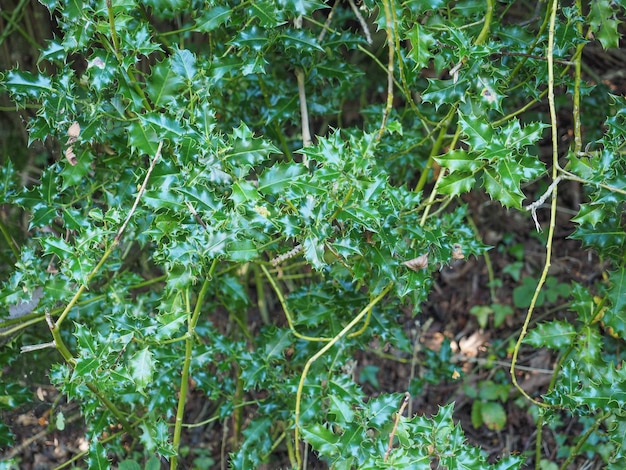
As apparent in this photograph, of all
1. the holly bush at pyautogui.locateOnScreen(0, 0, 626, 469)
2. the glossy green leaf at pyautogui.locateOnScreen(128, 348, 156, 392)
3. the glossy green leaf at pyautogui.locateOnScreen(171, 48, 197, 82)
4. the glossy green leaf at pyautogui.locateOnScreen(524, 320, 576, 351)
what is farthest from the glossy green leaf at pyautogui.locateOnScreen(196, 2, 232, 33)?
the glossy green leaf at pyautogui.locateOnScreen(524, 320, 576, 351)

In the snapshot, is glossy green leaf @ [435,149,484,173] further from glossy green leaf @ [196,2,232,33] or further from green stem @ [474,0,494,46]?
glossy green leaf @ [196,2,232,33]

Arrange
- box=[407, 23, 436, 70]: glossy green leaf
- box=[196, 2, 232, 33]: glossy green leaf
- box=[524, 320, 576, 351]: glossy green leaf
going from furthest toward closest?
1. box=[524, 320, 576, 351]: glossy green leaf
2. box=[196, 2, 232, 33]: glossy green leaf
3. box=[407, 23, 436, 70]: glossy green leaf

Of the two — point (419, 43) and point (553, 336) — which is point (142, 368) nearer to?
point (419, 43)

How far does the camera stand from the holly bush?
182 centimetres

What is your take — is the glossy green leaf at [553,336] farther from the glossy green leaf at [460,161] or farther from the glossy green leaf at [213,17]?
the glossy green leaf at [213,17]

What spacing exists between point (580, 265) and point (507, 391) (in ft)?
2.60

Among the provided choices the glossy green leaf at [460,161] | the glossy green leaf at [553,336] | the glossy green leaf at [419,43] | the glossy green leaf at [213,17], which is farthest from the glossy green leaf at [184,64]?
the glossy green leaf at [553,336]

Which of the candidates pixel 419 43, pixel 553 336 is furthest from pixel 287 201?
pixel 553 336

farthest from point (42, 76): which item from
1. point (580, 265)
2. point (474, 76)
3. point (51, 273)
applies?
point (580, 265)

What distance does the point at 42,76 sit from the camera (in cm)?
205

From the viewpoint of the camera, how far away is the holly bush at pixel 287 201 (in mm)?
1817

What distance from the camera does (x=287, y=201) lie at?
181cm

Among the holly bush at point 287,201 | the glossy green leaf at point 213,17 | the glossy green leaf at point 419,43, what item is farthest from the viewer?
the glossy green leaf at point 213,17

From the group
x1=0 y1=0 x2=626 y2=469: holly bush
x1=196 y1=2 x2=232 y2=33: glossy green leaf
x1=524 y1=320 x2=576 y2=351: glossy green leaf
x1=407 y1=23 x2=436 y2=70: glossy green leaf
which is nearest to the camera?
x1=0 y1=0 x2=626 y2=469: holly bush
